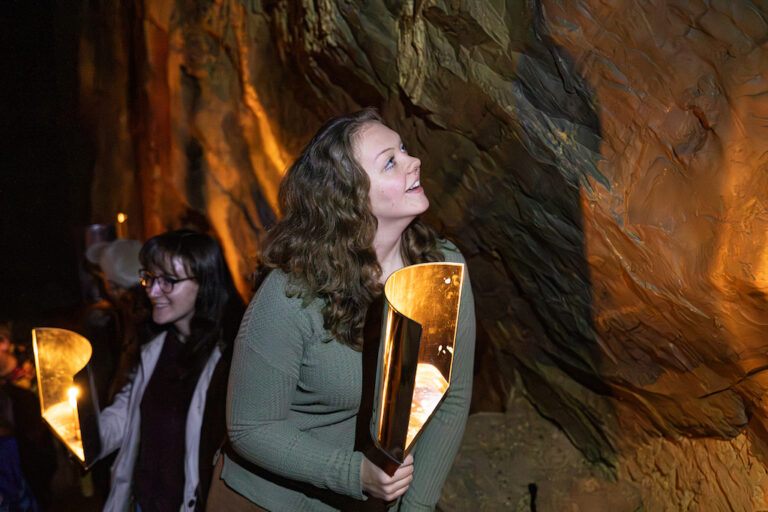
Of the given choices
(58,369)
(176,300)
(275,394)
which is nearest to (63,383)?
(58,369)

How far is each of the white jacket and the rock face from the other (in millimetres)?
734

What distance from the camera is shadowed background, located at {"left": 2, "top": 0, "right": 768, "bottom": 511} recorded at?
4.50 feet

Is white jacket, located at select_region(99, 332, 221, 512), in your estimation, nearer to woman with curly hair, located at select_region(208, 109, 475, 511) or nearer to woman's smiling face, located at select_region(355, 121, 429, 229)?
woman with curly hair, located at select_region(208, 109, 475, 511)

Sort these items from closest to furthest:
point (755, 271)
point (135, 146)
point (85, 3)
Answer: point (755, 271) < point (85, 3) < point (135, 146)

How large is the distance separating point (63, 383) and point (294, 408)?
57 centimetres

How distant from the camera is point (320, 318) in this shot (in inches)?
57.4

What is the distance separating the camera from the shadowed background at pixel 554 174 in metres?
1.37

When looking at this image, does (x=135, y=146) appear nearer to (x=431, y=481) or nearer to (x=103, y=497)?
(x=103, y=497)

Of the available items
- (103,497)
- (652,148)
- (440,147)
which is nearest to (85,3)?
(440,147)

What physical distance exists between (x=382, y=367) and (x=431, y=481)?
71 centimetres

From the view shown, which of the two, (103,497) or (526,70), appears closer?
(526,70)

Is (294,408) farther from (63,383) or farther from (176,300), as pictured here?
(176,300)

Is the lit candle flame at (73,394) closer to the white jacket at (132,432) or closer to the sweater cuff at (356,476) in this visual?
the sweater cuff at (356,476)

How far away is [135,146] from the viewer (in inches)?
116
